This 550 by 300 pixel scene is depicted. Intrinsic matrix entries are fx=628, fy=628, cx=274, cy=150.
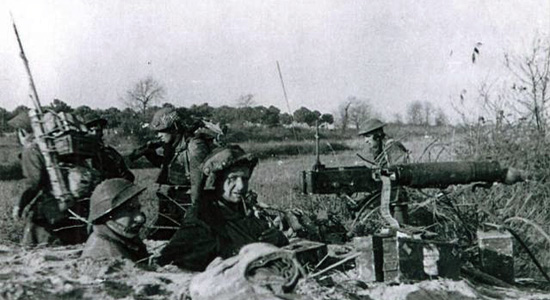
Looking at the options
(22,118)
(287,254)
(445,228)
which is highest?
(22,118)

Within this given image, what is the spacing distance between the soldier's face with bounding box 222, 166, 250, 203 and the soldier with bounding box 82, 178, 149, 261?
2.94 ft

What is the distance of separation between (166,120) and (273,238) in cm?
342

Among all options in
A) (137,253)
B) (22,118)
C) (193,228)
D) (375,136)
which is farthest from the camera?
(375,136)

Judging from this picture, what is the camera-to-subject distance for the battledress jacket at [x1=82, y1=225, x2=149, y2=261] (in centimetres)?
495

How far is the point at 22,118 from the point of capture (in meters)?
6.54

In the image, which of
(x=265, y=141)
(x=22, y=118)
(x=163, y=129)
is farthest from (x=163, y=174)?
(x=265, y=141)

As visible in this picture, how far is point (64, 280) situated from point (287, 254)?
163cm

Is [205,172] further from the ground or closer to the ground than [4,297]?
further from the ground

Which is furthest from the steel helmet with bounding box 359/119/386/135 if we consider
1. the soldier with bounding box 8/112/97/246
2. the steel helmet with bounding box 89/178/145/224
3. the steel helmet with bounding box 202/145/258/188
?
the steel helmet with bounding box 89/178/145/224

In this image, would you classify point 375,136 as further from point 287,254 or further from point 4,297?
point 4,297

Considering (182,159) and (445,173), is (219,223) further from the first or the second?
(182,159)

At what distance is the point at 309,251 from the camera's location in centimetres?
570

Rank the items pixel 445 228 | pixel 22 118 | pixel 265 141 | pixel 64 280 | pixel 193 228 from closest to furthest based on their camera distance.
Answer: pixel 64 280 < pixel 193 228 < pixel 22 118 < pixel 445 228 < pixel 265 141

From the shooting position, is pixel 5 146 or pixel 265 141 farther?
pixel 265 141
